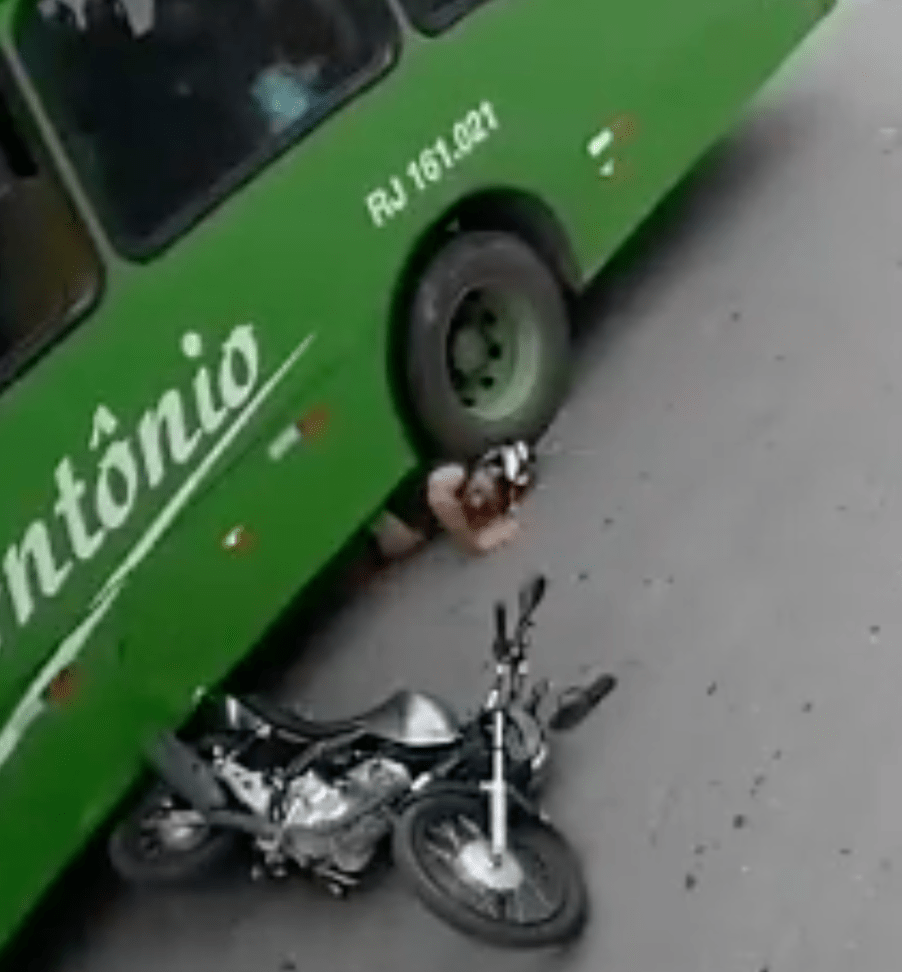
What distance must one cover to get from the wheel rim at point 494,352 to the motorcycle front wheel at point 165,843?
135 centimetres

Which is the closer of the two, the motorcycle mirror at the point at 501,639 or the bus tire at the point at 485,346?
the motorcycle mirror at the point at 501,639

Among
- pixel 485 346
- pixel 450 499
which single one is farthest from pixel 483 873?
pixel 485 346

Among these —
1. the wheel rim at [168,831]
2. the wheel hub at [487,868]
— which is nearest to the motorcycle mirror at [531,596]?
the wheel hub at [487,868]

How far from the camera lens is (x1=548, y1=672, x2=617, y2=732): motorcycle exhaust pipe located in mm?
5117

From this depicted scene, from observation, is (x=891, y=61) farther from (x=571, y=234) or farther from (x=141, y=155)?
(x=141, y=155)

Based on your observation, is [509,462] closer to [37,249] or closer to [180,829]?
[180,829]

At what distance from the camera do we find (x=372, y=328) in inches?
212

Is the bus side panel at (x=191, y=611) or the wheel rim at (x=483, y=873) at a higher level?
the bus side panel at (x=191, y=611)

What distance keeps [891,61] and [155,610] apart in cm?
355

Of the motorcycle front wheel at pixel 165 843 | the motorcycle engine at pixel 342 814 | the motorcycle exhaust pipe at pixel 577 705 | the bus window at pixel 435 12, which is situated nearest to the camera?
the motorcycle engine at pixel 342 814

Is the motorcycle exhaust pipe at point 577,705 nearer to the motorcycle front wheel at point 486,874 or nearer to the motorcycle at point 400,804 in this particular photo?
the motorcycle at point 400,804

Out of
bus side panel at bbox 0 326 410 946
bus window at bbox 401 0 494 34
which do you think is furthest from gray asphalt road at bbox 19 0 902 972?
bus window at bbox 401 0 494 34

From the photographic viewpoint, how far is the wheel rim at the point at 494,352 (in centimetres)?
588

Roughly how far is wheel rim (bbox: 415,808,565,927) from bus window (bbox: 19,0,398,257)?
1343 mm
